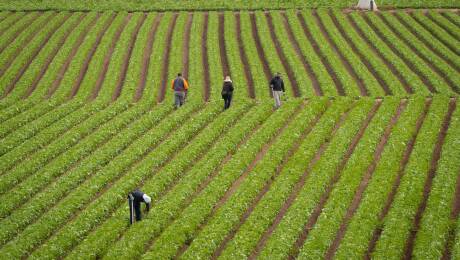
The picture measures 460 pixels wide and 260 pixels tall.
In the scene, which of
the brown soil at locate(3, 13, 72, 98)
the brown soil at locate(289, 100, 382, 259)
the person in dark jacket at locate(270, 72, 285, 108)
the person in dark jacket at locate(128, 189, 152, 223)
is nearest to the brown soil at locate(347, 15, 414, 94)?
the brown soil at locate(289, 100, 382, 259)

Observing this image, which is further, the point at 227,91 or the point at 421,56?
the point at 421,56

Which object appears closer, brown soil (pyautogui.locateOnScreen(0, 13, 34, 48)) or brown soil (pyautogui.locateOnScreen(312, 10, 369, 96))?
brown soil (pyautogui.locateOnScreen(312, 10, 369, 96))

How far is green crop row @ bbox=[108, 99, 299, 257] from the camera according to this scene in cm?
1769

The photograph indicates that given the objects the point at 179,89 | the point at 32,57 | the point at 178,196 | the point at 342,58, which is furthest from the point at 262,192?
the point at 32,57

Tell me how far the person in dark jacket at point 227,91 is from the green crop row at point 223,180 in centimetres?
307

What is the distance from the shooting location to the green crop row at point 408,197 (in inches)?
671

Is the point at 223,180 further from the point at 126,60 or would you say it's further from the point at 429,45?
the point at 429,45

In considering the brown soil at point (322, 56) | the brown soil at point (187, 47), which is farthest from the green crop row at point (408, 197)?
the brown soil at point (187, 47)

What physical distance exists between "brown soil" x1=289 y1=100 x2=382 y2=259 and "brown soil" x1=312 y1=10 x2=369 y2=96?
3.84 m

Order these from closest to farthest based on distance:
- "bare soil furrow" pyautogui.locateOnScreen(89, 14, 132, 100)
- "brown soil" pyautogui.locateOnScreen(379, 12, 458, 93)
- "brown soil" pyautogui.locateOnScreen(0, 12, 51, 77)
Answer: "brown soil" pyautogui.locateOnScreen(379, 12, 458, 93), "bare soil furrow" pyautogui.locateOnScreen(89, 14, 132, 100), "brown soil" pyautogui.locateOnScreen(0, 12, 51, 77)

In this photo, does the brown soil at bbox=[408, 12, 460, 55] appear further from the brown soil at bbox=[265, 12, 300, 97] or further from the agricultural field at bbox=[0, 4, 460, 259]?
the brown soil at bbox=[265, 12, 300, 97]

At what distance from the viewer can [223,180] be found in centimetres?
2202

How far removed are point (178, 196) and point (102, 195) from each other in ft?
11.0

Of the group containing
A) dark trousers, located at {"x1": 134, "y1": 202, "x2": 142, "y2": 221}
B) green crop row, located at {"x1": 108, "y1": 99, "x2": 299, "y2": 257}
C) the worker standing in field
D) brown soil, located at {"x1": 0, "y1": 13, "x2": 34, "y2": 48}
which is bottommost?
dark trousers, located at {"x1": 134, "y1": 202, "x2": 142, "y2": 221}
